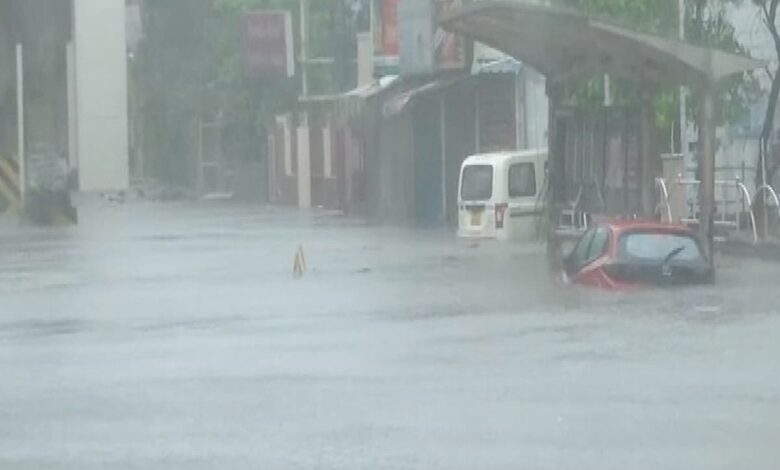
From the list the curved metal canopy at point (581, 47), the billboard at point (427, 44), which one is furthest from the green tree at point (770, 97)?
the billboard at point (427, 44)

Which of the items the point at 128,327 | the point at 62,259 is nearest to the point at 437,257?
the point at 62,259

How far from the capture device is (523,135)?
166 feet

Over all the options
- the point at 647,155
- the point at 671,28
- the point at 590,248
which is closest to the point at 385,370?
the point at 590,248

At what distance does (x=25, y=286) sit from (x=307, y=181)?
40.4 m

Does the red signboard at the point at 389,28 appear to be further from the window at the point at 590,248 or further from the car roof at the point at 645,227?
the car roof at the point at 645,227

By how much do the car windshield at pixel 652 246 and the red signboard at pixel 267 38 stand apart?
136 ft

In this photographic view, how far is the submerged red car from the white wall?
3820cm

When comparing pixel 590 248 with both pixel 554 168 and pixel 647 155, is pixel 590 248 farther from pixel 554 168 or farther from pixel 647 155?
pixel 554 168

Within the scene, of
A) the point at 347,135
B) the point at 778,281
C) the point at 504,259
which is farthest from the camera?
the point at 347,135

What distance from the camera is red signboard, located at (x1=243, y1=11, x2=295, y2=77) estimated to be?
6838 cm

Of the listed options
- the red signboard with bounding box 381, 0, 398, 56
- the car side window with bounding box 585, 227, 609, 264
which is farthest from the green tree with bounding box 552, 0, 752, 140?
the red signboard with bounding box 381, 0, 398, 56

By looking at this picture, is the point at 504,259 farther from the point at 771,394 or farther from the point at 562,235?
the point at 771,394

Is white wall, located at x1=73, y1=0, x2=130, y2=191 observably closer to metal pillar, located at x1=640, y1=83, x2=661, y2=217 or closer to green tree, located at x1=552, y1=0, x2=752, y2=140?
green tree, located at x1=552, y1=0, x2=752, y2=140

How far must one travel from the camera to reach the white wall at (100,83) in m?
65.9
